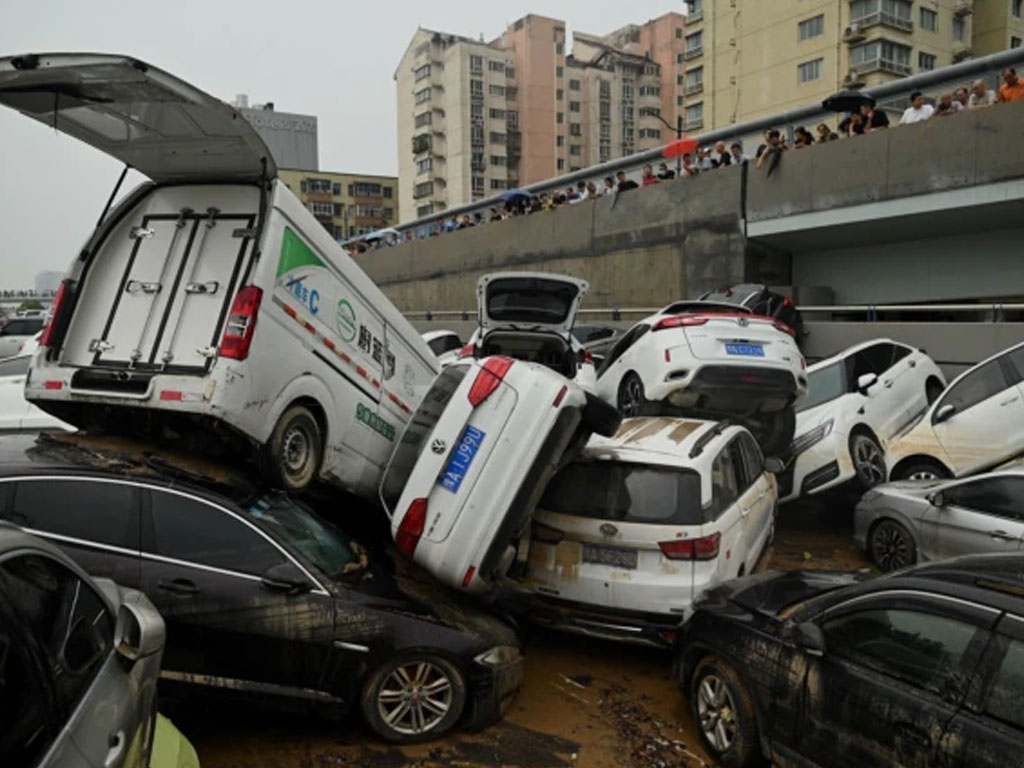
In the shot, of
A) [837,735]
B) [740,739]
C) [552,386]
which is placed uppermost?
[552,386]

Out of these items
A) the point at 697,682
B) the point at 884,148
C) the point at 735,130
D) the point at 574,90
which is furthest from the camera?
the point at 574,90

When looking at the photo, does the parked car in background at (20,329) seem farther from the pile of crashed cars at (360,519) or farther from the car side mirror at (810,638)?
the car side mirror at (810,638)

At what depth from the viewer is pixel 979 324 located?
12469 mm

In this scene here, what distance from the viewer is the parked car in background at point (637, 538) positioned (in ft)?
17.3

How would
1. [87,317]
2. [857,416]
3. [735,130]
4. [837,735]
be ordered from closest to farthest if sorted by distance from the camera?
1. [837,735]
2. [87,317]
3. [857,416]
4. [735,130]

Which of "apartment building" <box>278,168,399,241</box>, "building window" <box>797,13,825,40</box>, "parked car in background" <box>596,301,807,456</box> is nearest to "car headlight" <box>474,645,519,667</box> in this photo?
"parked car in background" <box>596,301,807,456</box>

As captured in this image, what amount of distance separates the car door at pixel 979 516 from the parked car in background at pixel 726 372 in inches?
66.6

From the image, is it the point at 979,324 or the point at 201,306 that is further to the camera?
the point at 979,324

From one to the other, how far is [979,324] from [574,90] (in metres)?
73.2

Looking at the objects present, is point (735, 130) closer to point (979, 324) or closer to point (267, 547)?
point (979, 324)

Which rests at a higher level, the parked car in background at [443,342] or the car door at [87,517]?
the parked car in background at [443,342]

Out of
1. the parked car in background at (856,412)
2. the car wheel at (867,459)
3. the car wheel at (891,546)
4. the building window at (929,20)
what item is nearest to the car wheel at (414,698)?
the car wheel at (891,546)

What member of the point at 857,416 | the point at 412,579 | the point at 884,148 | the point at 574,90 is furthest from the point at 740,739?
the point at 574,90

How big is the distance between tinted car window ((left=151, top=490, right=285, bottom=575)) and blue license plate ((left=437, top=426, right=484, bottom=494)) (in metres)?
1.20
